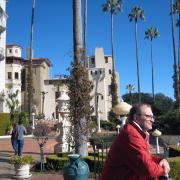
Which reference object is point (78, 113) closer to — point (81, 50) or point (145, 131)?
point (81, 50)

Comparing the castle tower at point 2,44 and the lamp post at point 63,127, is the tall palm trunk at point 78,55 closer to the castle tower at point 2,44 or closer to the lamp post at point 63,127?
the lamp post at point 63,127

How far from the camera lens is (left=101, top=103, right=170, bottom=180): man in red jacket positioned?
136 inches

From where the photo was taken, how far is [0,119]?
3647cm

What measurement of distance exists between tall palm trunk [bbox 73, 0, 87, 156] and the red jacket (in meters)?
10.1

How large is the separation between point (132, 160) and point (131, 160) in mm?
10

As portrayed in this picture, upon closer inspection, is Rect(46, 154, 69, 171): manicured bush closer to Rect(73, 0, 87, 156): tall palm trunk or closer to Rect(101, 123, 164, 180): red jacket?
Rect(73, 0, 87, 156): tall palm trunk

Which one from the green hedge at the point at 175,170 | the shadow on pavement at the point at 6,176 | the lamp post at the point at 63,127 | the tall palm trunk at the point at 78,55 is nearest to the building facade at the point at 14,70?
the lamp post at the point at 63,127

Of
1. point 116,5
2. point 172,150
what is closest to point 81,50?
point 172,150

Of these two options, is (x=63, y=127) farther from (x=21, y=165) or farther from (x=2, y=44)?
(x=2, y=44)

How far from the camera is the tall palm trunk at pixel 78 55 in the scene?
13.7m

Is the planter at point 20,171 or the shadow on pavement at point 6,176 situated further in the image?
the shadow on pavement at point 6,176

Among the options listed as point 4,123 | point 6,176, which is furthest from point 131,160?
point 4,123

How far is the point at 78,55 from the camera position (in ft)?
46.3

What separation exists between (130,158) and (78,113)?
10.4m
